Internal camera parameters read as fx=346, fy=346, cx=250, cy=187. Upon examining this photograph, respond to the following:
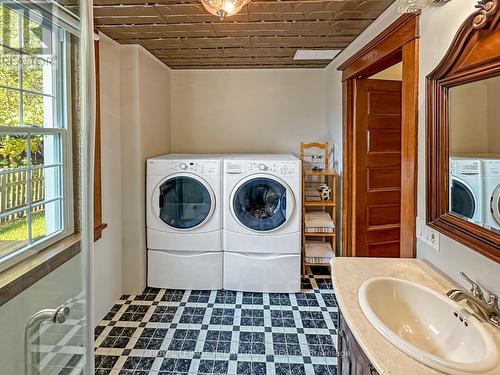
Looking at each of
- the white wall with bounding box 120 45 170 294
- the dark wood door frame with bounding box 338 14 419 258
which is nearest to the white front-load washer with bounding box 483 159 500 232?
the dark wood door frame with bounding box 338 14 419 258

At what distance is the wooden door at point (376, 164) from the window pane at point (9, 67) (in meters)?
2.51

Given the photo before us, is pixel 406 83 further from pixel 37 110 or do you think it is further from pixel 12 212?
pixel 12 212

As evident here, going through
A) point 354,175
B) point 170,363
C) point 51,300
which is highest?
point 354,175

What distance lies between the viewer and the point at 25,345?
1.48 m

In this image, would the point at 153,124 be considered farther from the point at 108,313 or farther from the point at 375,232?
the point at 375,232

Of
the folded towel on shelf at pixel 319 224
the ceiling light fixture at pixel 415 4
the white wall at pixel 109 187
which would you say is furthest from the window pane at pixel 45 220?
the folded towel on shelf at pixel 319 224

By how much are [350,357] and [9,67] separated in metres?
1.82

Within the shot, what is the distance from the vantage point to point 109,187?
2.89 m

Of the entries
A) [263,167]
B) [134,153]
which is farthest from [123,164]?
[263,167]

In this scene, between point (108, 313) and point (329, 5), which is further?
point (108, 313)

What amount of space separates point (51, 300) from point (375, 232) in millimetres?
2643

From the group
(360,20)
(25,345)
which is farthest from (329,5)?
(25,345)

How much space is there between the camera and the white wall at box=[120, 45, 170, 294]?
10.0 feet

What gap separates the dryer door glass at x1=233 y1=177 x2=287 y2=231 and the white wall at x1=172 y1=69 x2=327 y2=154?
1.11 meters
